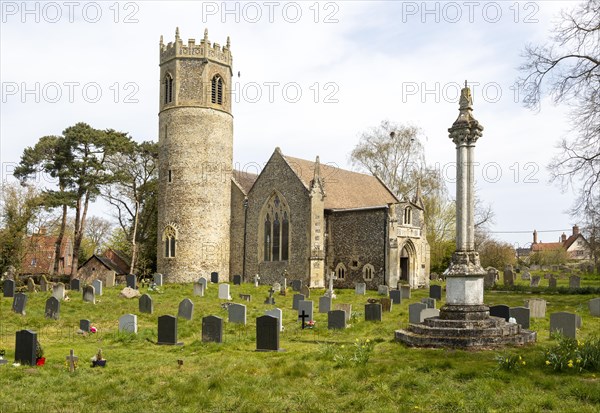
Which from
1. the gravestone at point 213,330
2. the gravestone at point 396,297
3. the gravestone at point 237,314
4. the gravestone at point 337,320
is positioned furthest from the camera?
the gravestone at point 396,297

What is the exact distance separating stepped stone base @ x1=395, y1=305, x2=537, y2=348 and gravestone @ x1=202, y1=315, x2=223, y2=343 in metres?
4.21

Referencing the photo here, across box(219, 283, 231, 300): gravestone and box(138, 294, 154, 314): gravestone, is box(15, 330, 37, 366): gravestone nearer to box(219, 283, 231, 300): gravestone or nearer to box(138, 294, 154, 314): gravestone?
box(138, 294, 154, 314): gravestone

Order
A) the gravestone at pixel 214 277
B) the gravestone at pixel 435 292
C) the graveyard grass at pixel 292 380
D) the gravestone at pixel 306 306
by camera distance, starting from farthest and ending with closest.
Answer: the gravestone at pixel 214 277
the gravestone at pixel 435 292
the gravestone at pixel 306 306
the graveyard grass at pixel 292 380

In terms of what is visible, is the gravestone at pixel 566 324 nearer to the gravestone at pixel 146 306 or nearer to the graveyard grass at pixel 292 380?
the graveyard grass at pixel 292 380

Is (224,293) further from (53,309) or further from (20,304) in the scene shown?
(20,304)

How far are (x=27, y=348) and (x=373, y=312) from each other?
9611mm

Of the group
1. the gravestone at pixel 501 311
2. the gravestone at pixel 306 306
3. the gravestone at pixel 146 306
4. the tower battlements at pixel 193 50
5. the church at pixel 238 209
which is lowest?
the gravestone at pixel 146 306

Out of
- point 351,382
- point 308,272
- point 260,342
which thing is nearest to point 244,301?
point 308,272

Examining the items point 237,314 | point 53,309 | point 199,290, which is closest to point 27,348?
point 237,314

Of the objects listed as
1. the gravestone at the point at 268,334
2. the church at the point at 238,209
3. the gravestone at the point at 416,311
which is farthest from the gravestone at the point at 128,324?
the church at the point at 238,209

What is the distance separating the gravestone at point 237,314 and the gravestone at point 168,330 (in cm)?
322

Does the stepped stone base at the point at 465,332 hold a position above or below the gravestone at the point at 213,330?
above

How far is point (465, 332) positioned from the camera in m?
11.6

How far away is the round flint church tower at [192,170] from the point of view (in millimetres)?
33969
